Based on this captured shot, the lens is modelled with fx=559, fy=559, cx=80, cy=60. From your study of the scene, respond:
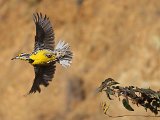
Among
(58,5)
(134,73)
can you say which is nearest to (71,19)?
(58,5)

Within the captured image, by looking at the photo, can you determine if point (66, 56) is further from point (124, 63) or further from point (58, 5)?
point (58, 5)

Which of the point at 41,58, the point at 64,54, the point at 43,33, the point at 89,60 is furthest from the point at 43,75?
the point at 89,60

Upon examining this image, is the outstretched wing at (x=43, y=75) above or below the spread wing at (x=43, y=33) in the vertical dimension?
below

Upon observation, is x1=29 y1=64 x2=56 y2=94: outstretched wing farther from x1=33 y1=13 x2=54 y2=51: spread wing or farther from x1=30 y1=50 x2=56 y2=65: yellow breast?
x1=30 y1=50 x2=56 y2=65: yellow breast

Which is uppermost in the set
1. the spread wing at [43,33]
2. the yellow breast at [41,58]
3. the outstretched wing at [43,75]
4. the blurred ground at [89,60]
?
the blurred ground at [89,60]

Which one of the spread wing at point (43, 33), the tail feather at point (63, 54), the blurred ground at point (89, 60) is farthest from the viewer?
the blurred ground at point (89, 60)

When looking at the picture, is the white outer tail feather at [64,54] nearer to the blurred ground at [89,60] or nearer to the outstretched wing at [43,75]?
the outstretched wing at [43,75]

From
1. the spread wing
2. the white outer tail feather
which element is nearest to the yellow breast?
the white outer tail feather

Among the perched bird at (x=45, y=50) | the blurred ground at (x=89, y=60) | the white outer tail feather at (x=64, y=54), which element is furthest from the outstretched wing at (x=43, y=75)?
the blurred ground at (x=89, y=60)

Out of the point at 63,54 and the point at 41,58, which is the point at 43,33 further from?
the point at 41,58

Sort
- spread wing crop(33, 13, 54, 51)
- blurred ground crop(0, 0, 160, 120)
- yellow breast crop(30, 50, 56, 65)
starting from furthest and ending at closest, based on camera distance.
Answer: blurred ground crop(0, 0, 160, 120) < spread wing crop(33, 13, 54, 51) < yellow breast crop(30, 50, 56, 65)
